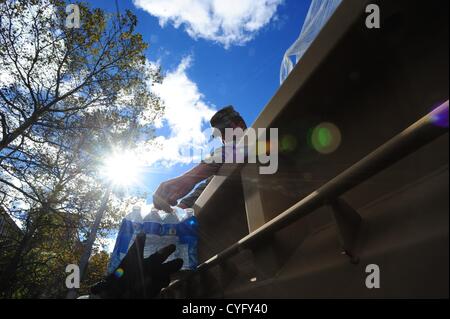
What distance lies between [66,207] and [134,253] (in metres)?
11.3

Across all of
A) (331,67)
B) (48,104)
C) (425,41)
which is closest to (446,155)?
(425,41)

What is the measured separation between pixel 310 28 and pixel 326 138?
1557mm

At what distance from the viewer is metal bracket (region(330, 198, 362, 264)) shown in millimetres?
1236

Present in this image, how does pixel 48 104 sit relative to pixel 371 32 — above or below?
above

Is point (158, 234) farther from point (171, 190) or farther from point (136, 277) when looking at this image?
point (136, 277)

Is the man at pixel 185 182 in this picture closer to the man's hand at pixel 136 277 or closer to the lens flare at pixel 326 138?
the man's hand at pixel 136 277

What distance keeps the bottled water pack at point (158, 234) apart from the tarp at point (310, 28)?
191 centimetres

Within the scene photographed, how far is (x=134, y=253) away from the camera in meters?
1.92

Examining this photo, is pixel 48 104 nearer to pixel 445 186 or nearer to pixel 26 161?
pixel 26 161

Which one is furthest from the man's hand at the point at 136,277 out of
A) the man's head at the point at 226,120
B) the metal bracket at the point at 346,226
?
the man's head at the point at 226,120

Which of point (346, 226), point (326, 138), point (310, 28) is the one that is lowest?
point (346, 226)

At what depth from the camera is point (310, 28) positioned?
9.55 ft

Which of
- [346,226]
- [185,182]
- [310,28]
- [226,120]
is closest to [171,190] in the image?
[185,182]
